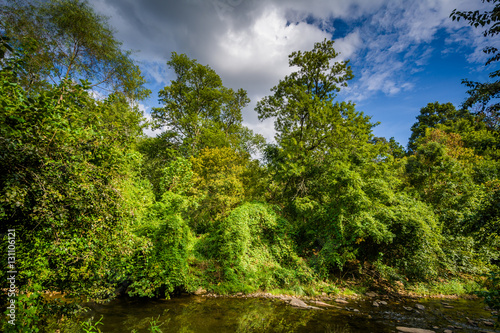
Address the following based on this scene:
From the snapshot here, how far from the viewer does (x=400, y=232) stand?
38.4 feet

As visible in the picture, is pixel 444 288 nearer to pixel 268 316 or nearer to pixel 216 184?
pixel 268 316

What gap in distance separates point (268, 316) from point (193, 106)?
21.3 meters

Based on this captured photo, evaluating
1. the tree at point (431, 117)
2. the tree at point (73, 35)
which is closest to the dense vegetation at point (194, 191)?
the tree at point (73, 35)

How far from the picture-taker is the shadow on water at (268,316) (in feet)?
22.7

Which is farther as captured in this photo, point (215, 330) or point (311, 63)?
point (311, 63)

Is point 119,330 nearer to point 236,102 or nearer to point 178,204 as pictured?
point 178,204

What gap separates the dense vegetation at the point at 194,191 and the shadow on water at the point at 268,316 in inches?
36.2

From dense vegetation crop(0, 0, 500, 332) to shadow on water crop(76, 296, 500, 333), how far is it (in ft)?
3.02

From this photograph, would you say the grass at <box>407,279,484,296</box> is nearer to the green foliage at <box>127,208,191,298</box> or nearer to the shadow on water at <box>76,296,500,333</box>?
the shadow on water at <box>76,296,500,333</box>

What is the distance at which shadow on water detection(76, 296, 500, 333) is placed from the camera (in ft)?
22.7

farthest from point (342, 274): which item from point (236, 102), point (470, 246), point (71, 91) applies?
point (236, 102)

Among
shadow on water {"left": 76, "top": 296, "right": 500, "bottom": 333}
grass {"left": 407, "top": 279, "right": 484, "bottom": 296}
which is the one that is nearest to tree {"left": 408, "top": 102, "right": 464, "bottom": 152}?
grass {"left": 407, "top": 279, "right": 484, "bottom": 296}

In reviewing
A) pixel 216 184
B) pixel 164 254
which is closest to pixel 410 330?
pixel 164 254

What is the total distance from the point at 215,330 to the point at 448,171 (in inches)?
903
